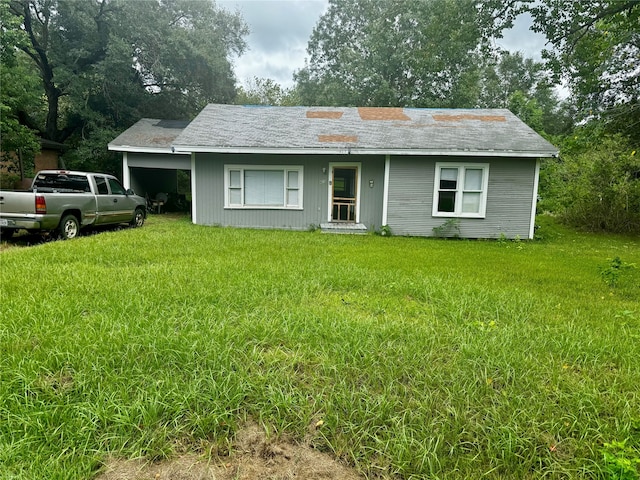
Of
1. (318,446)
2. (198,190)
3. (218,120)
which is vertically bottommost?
(318,446)

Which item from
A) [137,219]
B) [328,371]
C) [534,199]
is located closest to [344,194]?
[534,199]

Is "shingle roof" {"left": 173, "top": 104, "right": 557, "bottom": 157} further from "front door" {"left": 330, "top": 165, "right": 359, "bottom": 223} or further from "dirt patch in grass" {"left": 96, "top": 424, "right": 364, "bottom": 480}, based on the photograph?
"dirt patch in grass" {"left": 96, "top": 424, "right": 364, "bottom": 480}

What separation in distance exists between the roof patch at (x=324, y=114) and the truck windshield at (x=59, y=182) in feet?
27.6

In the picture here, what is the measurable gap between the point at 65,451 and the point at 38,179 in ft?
29.9

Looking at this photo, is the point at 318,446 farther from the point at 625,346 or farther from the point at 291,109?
the point at 291,109

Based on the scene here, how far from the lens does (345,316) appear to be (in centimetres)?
386

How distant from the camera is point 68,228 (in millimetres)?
8586

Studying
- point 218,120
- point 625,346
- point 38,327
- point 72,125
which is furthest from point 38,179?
point 72,125

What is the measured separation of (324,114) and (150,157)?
→ 7013 millimetres

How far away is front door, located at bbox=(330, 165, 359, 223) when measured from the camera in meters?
12.4

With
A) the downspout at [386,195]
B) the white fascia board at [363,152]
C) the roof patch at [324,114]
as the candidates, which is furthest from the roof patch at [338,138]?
the roof patch at [324,114]

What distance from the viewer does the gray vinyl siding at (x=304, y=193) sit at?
12.0m

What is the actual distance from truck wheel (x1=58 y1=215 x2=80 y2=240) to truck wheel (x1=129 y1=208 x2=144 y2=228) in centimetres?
226

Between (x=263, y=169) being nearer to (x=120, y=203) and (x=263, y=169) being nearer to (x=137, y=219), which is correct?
(x=137, y=219)
